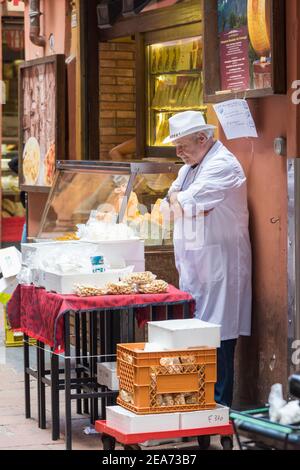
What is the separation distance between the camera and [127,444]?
6.65 m

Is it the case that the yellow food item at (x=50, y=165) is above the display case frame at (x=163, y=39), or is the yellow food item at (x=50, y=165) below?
below

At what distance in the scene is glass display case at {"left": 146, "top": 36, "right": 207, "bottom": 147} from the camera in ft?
33.9

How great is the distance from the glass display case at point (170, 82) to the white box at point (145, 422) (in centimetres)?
404

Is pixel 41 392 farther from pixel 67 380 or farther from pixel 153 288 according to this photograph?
pixel 153 288

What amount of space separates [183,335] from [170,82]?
4.63 metres

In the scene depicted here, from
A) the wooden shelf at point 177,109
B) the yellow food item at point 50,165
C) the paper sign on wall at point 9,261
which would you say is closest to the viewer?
the paper sign on wall at point 9,261

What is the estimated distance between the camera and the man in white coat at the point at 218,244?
7.80 meters

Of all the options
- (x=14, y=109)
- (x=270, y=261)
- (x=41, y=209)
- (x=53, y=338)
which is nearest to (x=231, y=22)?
(x=270, y=261)

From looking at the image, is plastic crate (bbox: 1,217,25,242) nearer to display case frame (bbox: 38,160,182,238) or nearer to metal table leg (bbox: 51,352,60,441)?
display case frame (bbox: 38,160,182,238)

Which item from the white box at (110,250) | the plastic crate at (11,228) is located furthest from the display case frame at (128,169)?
the plastic crate at (11,228)

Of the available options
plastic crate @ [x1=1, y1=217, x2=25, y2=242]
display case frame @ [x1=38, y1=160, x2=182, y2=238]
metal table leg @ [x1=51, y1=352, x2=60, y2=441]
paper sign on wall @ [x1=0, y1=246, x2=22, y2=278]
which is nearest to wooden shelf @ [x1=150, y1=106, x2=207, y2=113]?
display case frame @ [x1=38, y1=160, x2=182, y2=238]

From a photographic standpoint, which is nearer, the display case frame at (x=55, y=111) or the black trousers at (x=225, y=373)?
the black trousers at (x=225, y=373)

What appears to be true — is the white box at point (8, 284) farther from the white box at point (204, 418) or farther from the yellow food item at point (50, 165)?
the yellow food item at point (50, 165)

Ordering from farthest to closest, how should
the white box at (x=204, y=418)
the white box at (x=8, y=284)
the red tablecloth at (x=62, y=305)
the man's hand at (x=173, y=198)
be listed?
the white box at (x=8, y=284)
the man's hand at (x=173, y=198)
the red tablecloth at (x=62, y=305)
the white box at (x=204, y=418)
